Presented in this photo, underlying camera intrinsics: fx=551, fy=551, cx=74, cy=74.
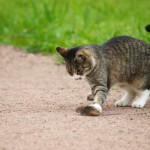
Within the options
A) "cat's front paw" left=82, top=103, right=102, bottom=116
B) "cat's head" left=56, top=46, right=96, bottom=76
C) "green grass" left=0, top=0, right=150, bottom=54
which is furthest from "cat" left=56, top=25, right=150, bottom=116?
"green grass" left=0, top=0, right=150, bottom=54

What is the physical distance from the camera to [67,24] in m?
11.8

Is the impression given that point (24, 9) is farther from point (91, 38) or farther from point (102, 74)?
point (102, 74)

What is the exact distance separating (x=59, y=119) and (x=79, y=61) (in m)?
1.01

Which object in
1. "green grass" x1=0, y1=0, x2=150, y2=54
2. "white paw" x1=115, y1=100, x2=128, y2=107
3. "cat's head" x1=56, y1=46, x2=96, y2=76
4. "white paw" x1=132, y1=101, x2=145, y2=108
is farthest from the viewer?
"green grass" x1=0, y1=0, x2=150, y2=54

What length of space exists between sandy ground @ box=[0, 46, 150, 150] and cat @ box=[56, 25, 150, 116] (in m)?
0.23

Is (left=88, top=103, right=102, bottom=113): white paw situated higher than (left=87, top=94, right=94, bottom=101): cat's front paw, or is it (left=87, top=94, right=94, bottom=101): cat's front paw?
(left=88, top=103, right=102, bottom=113): white paw

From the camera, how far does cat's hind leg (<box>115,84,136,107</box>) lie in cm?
692

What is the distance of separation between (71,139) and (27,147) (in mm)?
452

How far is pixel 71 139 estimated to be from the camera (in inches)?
199

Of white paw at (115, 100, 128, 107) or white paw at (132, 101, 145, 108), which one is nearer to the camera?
white paw at (132, 101, 145, 108)

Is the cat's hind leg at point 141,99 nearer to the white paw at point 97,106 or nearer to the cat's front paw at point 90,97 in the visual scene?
the cat's front paw at point 90,97

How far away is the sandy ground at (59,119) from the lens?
495 cm

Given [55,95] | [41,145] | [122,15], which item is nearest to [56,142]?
[41,145]

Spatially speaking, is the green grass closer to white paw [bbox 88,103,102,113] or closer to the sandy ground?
the sandy ground
